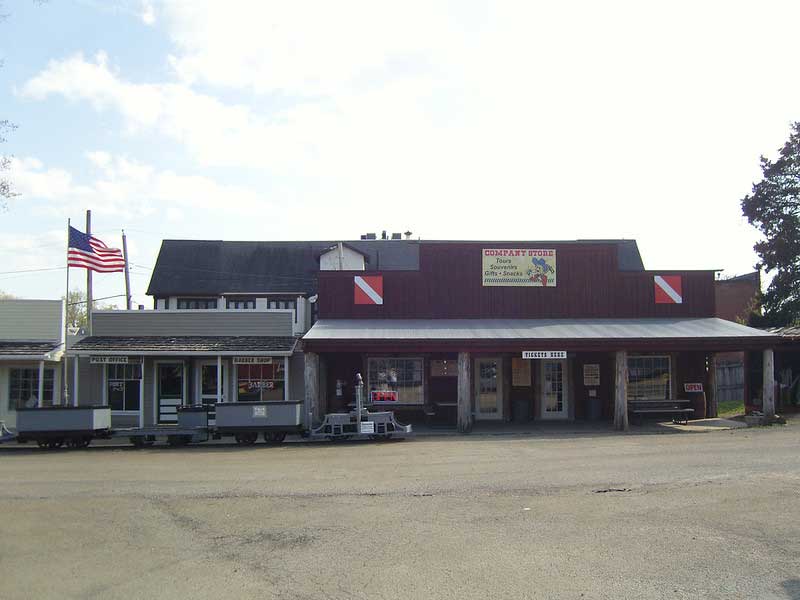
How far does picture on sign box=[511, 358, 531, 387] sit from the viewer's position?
24.3m

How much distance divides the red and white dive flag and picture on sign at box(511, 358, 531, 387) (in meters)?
4.81

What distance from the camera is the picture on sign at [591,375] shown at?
24.3m

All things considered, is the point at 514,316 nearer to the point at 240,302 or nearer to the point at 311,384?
the point at 311,384

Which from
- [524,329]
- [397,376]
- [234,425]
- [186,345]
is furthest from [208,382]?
[524,329]

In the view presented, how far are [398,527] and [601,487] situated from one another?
12.7 ft

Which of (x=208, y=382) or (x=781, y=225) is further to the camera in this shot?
(x=781, y=225)

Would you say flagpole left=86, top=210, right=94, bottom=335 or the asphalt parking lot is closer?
A: the asphalt parking lot

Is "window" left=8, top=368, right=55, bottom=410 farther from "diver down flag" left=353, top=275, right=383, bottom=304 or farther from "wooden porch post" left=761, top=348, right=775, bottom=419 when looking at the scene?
"wooden porch post" left=761, top=348, right=775, bottom=419

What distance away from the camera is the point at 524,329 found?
72.6 ft

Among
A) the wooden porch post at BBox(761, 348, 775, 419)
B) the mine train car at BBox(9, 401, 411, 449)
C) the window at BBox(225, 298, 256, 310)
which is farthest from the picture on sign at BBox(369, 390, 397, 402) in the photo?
the window at BBox(225, 298, 256, 310)

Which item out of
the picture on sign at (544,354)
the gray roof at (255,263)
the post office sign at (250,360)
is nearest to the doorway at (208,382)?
the post office sign at (250,360)

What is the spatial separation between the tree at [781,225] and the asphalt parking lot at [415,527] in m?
21.1

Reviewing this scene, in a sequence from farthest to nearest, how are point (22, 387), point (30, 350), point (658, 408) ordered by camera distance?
point (22, 387), point (30, 350), point (658, 408)

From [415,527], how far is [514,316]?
50.6 feet
